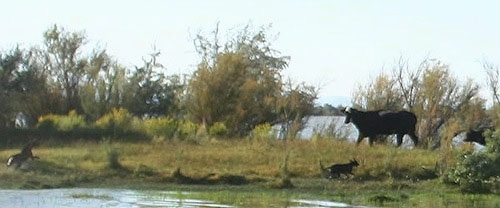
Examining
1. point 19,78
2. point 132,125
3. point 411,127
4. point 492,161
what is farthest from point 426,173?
point 19,78

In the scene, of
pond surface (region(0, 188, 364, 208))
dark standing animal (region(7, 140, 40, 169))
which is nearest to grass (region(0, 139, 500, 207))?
dark standing animal (region(7, 140, 40, 169))

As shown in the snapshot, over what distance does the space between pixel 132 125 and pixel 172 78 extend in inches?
598

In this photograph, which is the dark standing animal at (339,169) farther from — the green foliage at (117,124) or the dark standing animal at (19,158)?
the green foliage at (117,124)

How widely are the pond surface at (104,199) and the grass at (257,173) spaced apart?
76 centimetres

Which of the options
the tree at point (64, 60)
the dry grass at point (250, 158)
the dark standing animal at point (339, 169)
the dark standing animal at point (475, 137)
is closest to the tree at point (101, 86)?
the tree at point (64, 60)

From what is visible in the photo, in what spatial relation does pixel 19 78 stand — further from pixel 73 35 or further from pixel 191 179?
pixel 191 179

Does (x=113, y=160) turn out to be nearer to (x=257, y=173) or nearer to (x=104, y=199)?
→ (x=257, y=173)

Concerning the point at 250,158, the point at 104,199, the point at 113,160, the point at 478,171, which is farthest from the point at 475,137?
the point at 104,199

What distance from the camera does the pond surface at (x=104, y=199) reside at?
2197 centimetres

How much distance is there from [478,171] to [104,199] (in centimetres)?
970

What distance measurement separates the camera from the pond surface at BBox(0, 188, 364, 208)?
2197cm

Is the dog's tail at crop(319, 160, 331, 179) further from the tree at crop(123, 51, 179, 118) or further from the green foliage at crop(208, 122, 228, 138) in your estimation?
the tree at crop(123, 51, 179, 118)

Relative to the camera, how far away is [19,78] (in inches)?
→ 2009

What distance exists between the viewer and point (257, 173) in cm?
2931
